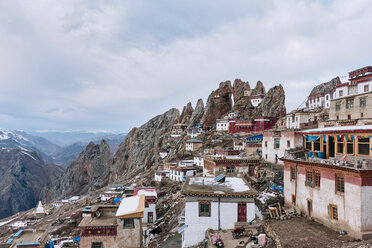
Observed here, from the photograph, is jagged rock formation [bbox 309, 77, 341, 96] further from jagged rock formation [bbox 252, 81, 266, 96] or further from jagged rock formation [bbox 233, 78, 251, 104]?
jagged rock formation [bbox 233, 78, 251, 104]

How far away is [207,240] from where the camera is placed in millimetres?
18203

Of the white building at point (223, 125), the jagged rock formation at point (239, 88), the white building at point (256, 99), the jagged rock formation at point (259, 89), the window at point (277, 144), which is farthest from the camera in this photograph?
the jagged rock formation at point (239, 88)

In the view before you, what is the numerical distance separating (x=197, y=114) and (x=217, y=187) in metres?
113

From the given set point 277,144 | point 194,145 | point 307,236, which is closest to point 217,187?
point 307,236

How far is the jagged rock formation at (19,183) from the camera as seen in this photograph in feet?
484

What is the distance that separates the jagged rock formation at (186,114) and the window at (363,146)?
119 meters

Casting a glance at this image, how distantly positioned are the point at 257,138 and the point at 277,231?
51.3 m

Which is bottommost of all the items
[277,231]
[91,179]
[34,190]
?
[34,190]

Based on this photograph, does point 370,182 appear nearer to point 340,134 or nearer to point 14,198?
point 340,134

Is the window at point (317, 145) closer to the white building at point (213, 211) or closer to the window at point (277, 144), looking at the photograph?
the white building at point (213, 211)

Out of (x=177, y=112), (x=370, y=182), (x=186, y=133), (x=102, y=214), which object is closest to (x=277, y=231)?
(x=370, y=182)

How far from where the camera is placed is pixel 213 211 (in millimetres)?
19312

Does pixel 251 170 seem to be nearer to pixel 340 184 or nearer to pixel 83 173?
pixel 340 184

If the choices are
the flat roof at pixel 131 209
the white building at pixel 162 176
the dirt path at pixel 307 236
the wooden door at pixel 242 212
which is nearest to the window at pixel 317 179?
the dirt path at pixel 307 236
